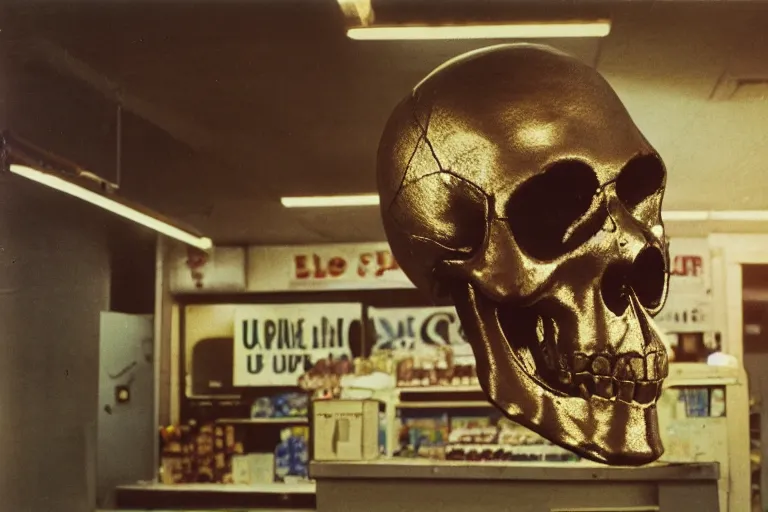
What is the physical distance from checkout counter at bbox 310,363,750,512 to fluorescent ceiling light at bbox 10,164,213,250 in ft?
4.89

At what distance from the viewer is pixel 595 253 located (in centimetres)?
105

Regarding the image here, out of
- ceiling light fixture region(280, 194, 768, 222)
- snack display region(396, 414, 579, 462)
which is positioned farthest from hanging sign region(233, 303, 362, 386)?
snack display region(396, 414, 579, 462)

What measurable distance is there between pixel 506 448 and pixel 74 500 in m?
3.57

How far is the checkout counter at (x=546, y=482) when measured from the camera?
305cm

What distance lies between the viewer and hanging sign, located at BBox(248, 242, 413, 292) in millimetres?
7684

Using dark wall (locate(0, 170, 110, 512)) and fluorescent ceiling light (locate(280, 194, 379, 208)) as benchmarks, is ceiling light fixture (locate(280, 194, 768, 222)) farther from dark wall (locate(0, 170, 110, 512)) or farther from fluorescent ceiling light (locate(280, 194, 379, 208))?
dark wall (locate(0, 170, 110, 512))

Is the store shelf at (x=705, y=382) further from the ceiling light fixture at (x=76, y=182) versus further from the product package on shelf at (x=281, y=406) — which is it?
the product package on shelf at (x=281, y=406)

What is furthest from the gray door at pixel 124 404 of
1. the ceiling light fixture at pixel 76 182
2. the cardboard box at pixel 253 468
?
the ceiling light fixture at pixel 76 182

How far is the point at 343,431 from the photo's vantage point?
11.1 ft

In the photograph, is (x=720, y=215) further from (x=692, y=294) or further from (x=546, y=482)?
(x=546, y=482)

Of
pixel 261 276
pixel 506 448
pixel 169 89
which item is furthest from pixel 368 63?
pixel 261 276

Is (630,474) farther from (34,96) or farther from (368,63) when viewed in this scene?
(34,96)

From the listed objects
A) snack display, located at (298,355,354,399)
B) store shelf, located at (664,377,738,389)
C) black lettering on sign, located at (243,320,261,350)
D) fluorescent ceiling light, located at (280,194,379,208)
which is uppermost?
fluorescent ceiling light, located at (280,194,379,208)

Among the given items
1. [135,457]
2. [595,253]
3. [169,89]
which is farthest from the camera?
A: [135,457]
